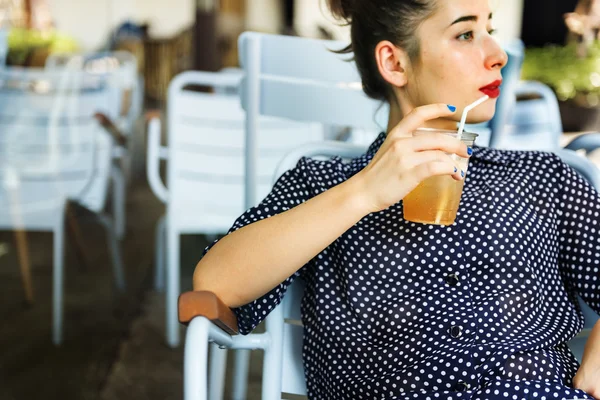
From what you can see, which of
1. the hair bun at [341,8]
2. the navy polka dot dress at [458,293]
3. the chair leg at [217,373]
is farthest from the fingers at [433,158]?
the chair leg at [217,373]

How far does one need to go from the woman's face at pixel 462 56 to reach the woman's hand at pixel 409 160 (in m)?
0.19

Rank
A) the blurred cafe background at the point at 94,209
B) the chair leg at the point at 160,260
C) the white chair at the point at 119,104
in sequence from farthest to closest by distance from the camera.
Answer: the white chair at the point at 119,104 < the chair leg at the point at 160,260 < the blurred cafe background at the point at 94,209

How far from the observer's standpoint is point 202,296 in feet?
2.91

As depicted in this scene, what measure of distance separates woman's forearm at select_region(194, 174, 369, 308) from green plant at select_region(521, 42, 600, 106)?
365 cm

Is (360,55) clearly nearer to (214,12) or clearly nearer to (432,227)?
(432,227)

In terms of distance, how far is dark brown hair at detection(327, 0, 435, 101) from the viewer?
111 cm

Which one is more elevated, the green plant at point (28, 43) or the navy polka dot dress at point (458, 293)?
the green plant at point (28, 43)

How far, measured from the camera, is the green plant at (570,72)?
423 cm

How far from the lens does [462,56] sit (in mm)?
1069

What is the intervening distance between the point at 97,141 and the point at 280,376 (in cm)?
178

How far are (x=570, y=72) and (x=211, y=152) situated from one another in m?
2.87

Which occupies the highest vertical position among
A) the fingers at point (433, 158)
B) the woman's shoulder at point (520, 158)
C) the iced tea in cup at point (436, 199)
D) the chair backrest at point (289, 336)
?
the fingers at point (433, 158)

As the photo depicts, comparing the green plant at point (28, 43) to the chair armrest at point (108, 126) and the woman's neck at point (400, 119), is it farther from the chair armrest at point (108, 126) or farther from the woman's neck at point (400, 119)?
the woman's neck at point (400, 119)

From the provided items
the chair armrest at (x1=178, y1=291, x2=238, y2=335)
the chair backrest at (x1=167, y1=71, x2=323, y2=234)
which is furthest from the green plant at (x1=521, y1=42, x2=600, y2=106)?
the chair armrest at (x1=178, y1=291, x2=238, y2=335)
